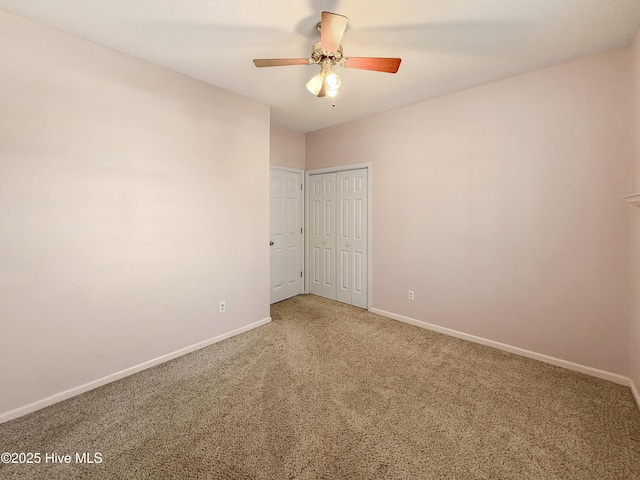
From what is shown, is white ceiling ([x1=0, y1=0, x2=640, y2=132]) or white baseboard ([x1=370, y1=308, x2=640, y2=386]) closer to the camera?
white ceiling ([x1=0, y1=0, x2=640, y2=132])

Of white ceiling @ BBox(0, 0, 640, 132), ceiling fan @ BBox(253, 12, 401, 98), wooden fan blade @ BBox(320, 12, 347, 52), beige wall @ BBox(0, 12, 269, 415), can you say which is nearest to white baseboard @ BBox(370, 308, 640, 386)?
beige wall @ BBox(0, 12, 269, 415)

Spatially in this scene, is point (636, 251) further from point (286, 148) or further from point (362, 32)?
point (286, 148)

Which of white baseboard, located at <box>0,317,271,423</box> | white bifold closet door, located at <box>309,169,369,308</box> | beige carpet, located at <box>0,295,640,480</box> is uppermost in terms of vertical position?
white bifold closet door, located at <box>309,169,369,308</box>

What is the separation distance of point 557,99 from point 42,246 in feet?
13.7

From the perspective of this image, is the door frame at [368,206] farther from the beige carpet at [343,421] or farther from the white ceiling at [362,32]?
the beige carpet at [343,421]

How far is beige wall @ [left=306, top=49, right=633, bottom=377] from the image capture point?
2195 mm

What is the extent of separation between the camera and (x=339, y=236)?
13.6 ft

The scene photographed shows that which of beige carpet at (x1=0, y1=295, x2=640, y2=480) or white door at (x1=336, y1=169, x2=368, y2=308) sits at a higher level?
white door at (x1=336, y1=169, x2=368, y2=308)

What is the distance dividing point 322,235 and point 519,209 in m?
2.57

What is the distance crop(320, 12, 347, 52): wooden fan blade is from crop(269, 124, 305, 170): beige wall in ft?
7.80

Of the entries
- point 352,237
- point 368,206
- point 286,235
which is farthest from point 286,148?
point 352,237

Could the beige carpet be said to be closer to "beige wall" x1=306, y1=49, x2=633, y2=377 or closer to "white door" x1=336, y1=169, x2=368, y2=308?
"beige wall" x1=306, y1=49, x2=633, y2=377

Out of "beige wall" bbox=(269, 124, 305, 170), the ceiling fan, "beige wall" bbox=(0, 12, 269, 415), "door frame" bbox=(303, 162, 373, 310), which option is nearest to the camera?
the ceiling fan

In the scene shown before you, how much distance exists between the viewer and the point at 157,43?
210 centimetres
